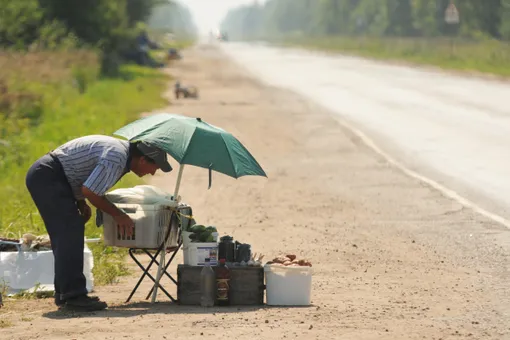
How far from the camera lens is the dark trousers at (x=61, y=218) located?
898 cm

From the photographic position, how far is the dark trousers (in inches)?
354

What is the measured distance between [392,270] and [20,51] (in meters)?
23.9

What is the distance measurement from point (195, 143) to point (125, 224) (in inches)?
32.6

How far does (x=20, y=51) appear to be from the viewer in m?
32.8

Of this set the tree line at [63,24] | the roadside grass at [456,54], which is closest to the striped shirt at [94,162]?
the tree line at [63,24]

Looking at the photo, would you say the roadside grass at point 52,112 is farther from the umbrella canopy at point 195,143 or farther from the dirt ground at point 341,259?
the umbrella canopy at point 195,143

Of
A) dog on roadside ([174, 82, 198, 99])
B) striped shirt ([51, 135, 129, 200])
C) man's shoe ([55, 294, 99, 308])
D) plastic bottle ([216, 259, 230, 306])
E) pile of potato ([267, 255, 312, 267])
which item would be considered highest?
striped shirt ([51, 135, 129, 200])

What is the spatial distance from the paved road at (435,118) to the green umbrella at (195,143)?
16.4 ft

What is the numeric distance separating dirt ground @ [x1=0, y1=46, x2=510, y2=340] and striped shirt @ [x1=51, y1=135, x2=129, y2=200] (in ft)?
3.11

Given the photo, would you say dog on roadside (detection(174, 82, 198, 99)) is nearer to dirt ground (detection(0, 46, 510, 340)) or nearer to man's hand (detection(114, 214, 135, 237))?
dirt ground (detection(0, 46, 510, 340))

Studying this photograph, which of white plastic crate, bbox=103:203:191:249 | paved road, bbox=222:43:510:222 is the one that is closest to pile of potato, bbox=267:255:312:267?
white plastic crate, bbox=103:203:191:249

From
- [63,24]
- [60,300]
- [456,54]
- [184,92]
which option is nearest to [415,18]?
[456,54]

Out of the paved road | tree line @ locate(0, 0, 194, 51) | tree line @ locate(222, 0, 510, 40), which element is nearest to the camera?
the paved road

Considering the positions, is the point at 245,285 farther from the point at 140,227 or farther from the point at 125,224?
the point at 125,224
